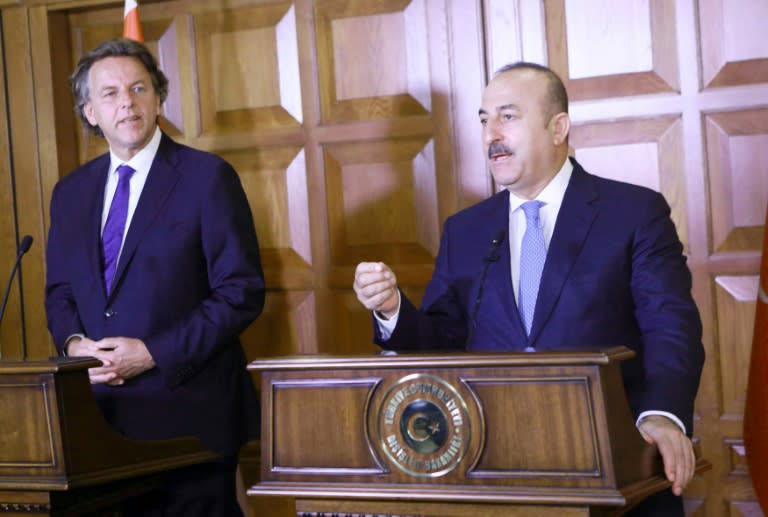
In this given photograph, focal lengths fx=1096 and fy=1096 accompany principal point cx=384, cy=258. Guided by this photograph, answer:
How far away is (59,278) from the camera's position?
131 inches

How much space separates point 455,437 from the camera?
1948mm

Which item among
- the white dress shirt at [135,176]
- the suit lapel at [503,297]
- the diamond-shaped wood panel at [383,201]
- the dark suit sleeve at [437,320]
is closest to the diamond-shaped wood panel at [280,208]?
the diamond-shaped wood panel at [383,201]

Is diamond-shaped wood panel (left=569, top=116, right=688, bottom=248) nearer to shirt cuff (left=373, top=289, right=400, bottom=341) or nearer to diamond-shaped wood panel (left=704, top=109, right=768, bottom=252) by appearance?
diamond-shaped wood panel (left=704, top=109, right=768, bottom=252)

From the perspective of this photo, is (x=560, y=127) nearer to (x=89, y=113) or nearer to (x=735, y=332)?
(x=735, y=332)

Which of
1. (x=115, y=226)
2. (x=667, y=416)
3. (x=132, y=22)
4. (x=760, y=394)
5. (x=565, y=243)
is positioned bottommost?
(x=760, y=394)

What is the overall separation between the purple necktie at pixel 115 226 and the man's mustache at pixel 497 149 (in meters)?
1.13

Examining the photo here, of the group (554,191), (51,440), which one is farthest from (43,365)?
(554,191)

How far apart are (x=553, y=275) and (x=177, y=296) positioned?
1156 mm

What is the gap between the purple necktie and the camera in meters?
3.18

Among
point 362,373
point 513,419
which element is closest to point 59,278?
point 362,373

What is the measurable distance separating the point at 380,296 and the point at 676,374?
629 mm

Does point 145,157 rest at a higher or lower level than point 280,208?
higher

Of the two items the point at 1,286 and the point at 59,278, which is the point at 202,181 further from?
the point at 1,286

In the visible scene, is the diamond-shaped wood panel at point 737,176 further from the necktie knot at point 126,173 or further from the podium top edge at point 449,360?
the necktie knot at point 126,173
